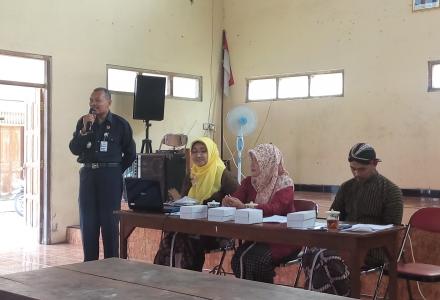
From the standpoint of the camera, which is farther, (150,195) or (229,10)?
(229,10)

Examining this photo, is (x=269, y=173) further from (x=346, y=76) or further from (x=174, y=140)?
(x=346, y=76)

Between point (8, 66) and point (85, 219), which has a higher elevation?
point (8, 66)

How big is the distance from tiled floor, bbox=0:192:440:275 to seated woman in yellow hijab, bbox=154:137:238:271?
1.90 meters

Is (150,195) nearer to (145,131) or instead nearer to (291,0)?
(145,131)

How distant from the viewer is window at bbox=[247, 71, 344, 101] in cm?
779

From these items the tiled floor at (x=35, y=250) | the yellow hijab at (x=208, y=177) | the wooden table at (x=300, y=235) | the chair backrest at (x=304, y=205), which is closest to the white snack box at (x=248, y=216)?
the wooden table at (x=300, y=235)

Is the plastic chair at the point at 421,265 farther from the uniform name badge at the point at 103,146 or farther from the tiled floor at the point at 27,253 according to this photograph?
the tiled floor at the point at 27,253

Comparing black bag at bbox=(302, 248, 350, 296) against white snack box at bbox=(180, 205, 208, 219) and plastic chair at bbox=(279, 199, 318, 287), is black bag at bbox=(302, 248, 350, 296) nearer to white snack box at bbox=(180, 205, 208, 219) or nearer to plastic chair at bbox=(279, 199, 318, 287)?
plastic chair at bbox=(279, 199, 318, 287)

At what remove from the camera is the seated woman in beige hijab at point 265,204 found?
314 cm

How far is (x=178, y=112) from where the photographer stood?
320 inches

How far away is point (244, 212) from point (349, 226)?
1.73 feet

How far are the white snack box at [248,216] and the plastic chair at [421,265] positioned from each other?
2.63ft

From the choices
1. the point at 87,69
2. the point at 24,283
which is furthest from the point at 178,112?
the point at 24,283

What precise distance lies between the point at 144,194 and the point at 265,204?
2.42 ft
